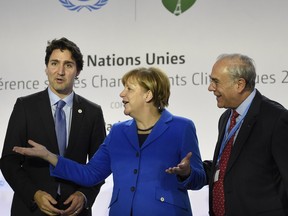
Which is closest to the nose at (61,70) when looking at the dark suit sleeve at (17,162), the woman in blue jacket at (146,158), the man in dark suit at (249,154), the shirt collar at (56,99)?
the shirt collar at (56,99)

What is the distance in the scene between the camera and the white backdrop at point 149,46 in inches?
184

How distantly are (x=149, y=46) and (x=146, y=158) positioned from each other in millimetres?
2055

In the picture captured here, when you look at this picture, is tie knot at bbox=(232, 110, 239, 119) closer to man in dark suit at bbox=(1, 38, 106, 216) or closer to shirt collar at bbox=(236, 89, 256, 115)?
shirt collar at bbox=(236, 89, 256, 115)

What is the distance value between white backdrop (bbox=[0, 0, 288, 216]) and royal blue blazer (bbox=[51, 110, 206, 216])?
174cm

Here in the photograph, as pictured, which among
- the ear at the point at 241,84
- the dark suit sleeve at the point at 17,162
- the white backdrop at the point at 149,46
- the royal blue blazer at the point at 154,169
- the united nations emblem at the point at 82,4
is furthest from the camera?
the united nations emblem at the point at 82,4

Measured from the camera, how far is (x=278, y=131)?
2.82 m

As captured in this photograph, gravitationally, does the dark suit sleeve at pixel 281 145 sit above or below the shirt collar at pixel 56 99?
below

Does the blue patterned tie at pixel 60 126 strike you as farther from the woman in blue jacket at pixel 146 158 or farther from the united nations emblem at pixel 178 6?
the united nations emblem at pixel 178 6

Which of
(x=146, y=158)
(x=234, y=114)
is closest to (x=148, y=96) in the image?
(x=146, y=158)

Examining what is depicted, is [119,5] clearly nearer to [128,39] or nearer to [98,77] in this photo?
[128,39]

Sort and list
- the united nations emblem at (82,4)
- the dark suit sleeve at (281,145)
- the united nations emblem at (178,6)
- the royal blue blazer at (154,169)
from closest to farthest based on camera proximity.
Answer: the dark suit sleeve at (281,145), the royal blue blazer at (154,169), the united nations emblem at (178,6), the united nations emblem at (82,4)

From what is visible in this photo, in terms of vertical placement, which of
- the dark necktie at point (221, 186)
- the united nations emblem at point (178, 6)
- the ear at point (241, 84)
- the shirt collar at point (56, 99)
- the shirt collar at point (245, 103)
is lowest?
the dark necktie at point (221, 186)

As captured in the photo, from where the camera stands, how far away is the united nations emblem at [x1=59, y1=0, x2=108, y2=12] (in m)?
5.00

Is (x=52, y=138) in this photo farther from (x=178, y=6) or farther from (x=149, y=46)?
(x=178, y=6)
